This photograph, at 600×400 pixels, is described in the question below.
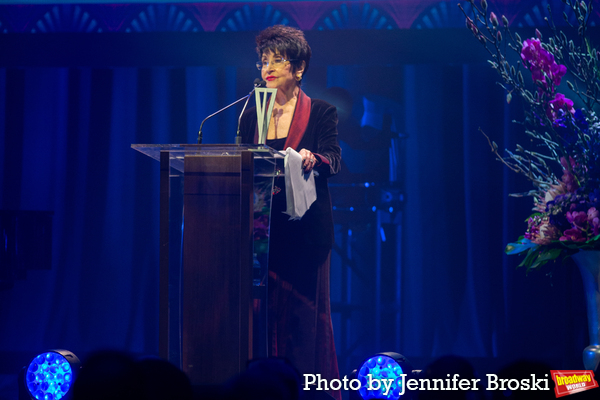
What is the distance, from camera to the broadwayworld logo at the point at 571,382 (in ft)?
5.58

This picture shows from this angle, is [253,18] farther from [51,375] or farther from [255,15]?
[51,375]

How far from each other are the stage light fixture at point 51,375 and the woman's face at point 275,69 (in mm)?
1671

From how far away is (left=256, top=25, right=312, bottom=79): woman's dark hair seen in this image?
9.25ft

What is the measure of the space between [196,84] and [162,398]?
118 inches

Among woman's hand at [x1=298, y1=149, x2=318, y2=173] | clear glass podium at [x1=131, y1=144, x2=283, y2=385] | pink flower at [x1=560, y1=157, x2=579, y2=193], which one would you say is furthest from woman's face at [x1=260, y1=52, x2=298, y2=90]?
pink flower at [x1=560, y1=157, x2=579, y2=193]

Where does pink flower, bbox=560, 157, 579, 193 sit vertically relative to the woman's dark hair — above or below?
below

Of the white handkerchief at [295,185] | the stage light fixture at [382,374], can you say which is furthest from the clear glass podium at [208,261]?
the stage light fixture at [382,374]

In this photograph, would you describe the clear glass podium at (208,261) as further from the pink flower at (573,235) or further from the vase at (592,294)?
the vase at (592,294)

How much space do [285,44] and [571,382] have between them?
2041 millimetres

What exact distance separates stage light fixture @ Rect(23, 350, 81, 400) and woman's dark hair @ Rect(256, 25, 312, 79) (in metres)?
1.79

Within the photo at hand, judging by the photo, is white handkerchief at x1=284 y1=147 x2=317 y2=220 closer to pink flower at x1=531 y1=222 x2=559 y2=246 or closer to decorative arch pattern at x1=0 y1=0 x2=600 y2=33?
pink flower at x1=531 y1=222 x2=559 y2=246

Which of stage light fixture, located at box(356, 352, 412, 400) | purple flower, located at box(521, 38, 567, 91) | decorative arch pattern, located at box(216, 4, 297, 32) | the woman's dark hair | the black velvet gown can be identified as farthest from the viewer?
decorative arch pattern, located at box(216, 4, 297, 32)

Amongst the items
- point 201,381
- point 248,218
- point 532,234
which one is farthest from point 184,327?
point 532,234

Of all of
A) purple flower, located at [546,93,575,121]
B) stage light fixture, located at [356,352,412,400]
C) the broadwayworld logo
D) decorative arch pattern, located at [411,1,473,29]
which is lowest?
stage light fixture, located at [356,352,412,400]
